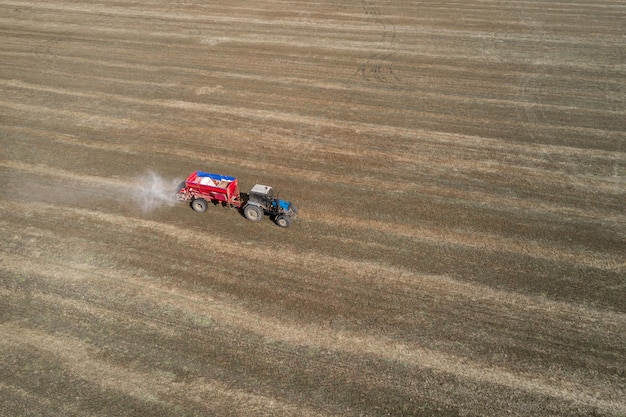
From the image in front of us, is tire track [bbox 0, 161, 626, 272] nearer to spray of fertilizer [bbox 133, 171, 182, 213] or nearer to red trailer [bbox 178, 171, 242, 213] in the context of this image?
spray of fertilizer [bbox 133, 171, 182, 213]

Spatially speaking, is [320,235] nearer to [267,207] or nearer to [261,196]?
[267,207]

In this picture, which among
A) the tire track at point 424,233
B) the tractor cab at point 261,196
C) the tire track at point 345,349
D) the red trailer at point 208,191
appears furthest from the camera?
the red trailer at point 208,191

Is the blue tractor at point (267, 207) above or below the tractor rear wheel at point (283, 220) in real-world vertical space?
above

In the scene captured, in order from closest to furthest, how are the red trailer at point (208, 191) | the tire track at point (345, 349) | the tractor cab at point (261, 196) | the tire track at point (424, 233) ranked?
the tire track at point (345, 349)
the tire track at point (424, 233)
the tractor cab at point (261, 196)
the red trailer at point (208, 191)

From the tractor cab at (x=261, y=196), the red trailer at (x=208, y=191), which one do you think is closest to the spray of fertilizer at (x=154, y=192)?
the red trailer at (x=208, y=191)

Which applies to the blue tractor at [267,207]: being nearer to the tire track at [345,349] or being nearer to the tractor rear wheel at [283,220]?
the tractor rear wheel at [283,220]

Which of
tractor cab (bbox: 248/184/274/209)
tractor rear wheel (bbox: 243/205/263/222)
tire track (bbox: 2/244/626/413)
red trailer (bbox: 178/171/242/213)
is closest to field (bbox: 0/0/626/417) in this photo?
tire track (bbox: 2/244/626/413)

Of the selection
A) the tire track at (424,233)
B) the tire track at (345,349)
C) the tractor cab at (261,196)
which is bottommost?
the tire track at (345,349)

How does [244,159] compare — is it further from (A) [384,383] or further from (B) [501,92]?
(B) [501,92]
